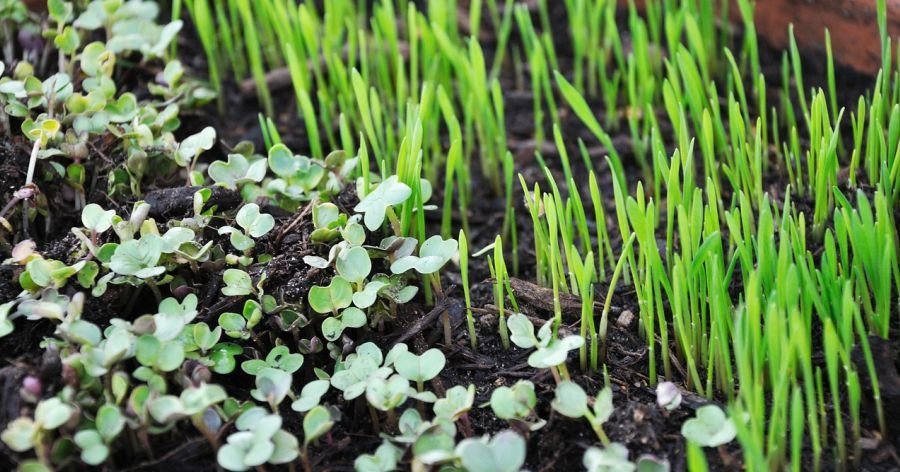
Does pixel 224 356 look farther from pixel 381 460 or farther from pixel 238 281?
pixel 381 460

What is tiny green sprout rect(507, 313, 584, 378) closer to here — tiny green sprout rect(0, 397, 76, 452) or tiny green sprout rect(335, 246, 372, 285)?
tiny green sprout rect(335, 246, 372, 285)

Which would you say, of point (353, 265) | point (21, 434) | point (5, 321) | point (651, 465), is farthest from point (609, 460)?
point (5, 321)

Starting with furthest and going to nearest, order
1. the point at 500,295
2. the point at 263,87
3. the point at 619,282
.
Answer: the point at 263,87 < the point at 619,282 < the point at 500,295

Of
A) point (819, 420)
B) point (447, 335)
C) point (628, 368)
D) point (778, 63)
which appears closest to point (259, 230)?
point (447, 335)

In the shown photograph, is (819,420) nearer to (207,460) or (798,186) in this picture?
(798,186)

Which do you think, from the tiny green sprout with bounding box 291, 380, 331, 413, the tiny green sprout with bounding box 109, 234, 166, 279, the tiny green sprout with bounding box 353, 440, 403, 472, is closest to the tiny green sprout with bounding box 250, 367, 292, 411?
the tiny green sprout with bounding box 291, 380, 331, 413
